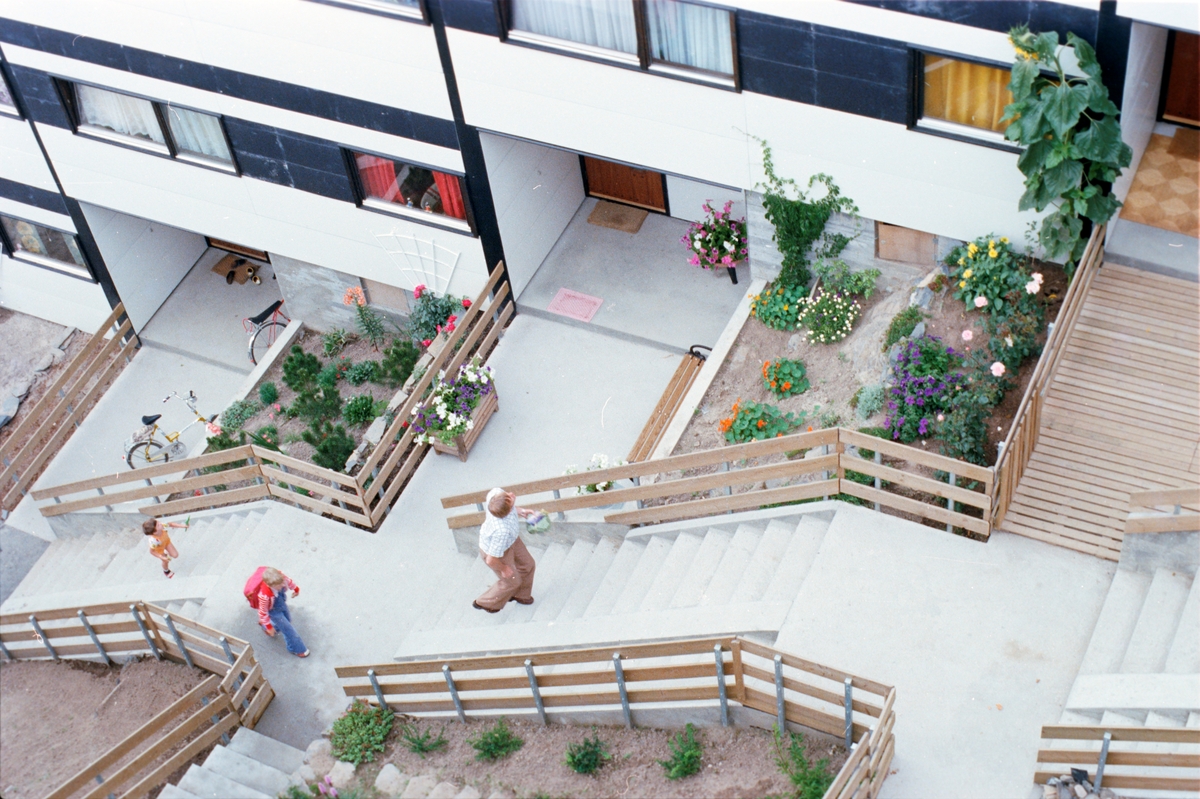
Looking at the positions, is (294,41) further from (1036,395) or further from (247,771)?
A: (1036,395)

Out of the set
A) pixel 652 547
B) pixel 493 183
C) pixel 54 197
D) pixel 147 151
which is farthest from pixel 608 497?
pixel 54 197

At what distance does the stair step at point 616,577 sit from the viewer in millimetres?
15109

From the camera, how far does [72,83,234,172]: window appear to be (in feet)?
66.6

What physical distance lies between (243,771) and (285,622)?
1.83 m

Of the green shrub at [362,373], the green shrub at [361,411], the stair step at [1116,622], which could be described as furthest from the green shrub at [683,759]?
the green shrub at [362,373]

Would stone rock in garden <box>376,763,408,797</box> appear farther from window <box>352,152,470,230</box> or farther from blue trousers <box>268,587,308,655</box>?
window <box>352,152,470,230</box>

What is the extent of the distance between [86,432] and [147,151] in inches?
193

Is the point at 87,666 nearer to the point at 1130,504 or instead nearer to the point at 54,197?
the point at 54,197

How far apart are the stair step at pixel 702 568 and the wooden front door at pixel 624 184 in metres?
7.36

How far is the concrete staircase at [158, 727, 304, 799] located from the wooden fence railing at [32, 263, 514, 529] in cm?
343

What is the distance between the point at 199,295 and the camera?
79.1 ft

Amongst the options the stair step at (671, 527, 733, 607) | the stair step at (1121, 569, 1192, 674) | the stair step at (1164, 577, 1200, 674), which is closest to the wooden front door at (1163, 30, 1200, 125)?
the stair step at (1121, 569, 1192, 674)

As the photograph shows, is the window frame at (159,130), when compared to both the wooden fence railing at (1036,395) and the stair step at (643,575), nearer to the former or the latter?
the stair step at (643,575)

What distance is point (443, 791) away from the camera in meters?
13.4
